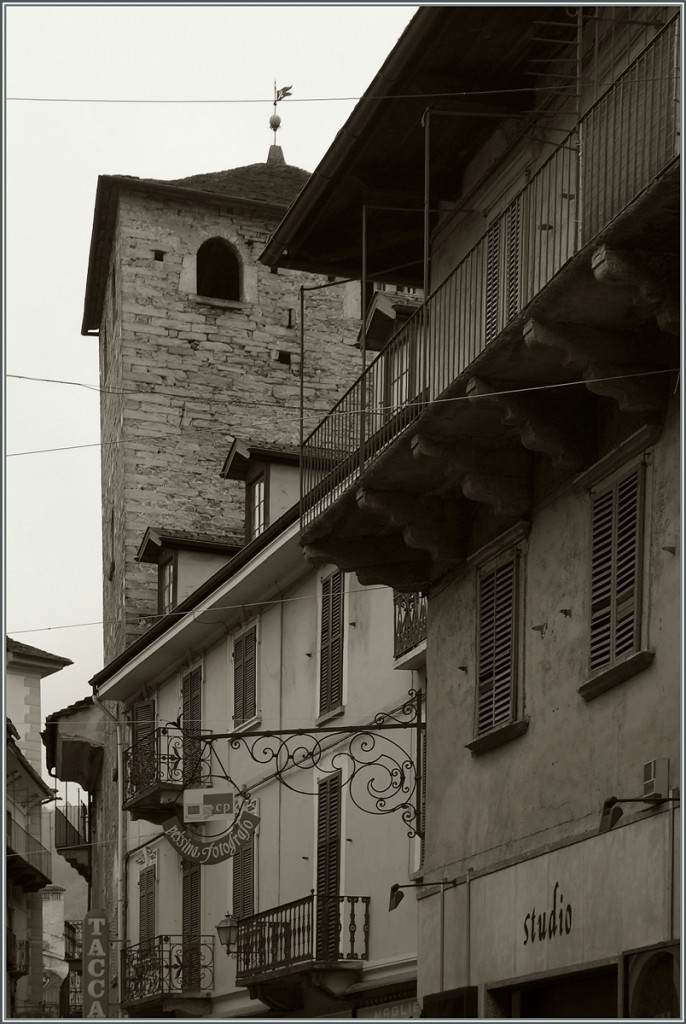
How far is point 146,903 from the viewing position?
104ft

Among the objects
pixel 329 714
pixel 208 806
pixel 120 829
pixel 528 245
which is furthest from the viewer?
pixel 120 829

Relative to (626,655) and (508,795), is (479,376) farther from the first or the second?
(508,795)

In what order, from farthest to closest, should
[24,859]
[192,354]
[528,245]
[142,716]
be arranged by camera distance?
1. [24,859]
2. [192,354]
3. [142,716]
4. [528,245]

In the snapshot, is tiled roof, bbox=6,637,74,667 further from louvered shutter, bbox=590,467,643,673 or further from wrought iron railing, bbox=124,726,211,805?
louvered shutter, bbox=590,467,643,673

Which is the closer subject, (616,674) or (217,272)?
(616,674)

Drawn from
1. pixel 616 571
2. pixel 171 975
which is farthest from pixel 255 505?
pixel 616 571

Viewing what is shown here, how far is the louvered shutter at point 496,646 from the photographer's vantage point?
527 inches

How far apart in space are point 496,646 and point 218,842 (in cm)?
653

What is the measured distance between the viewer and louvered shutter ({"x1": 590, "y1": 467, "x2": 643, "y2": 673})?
450 inches

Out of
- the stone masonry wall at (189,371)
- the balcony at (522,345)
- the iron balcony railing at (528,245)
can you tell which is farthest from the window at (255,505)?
the balcony at (522,345)

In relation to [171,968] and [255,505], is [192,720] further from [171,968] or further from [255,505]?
[171,968]

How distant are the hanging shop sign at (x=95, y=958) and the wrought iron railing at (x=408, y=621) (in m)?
11.6

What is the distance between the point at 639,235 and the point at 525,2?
11.8 ft

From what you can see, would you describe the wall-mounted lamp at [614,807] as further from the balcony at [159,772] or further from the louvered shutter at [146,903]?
the louvered shutter at [146,903]
